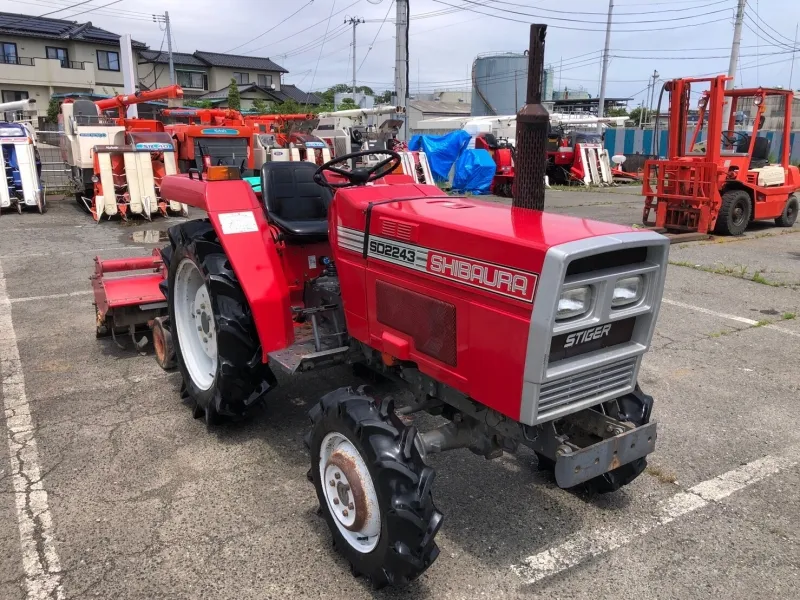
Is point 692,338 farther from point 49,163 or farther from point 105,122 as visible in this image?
point 49,163

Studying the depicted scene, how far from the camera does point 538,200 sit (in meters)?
3.83

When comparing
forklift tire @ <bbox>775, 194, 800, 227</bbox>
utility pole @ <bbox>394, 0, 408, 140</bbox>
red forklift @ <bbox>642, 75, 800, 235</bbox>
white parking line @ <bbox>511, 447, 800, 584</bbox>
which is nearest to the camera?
white parking line @ <bbox>511, 447, 800, 584</bbox>

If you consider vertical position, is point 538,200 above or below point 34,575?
above

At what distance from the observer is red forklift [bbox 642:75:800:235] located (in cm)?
973

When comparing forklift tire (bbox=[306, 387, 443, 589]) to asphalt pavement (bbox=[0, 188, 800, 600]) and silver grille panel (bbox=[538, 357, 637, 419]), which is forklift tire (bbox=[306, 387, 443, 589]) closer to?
asphalt pavement (bbox=[0, 188, 800, 600])

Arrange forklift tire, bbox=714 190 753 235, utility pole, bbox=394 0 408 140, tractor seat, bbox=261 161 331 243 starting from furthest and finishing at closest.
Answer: utility pole, bbox=394 0 408 140 < forklift tire, bbox=714 190 753 235 < tractor seat, bbox=261 161 331 243

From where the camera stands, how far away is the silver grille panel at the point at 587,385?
2244mm

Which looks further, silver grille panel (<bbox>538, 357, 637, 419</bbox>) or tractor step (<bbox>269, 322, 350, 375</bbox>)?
tractor step (<bbox>269, 322, 350, 375</bbox>)

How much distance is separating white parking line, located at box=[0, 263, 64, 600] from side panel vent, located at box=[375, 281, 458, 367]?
1609 mm

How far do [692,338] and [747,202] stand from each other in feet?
20.9

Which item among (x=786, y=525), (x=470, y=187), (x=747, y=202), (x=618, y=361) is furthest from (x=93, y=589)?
(x=470, y=187)

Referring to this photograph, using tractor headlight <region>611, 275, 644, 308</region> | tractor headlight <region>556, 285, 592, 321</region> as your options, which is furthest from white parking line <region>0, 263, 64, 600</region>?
tractor headlight <region>611, 275, 644, 308</region>

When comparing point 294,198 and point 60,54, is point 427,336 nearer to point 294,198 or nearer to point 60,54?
point 294,198

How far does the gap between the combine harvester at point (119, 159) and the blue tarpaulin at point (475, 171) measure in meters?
7.48
